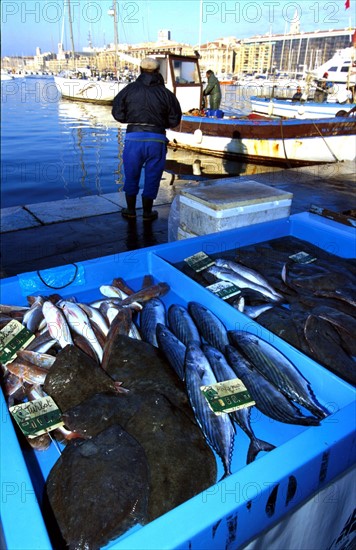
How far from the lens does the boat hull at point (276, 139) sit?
13.5 metres

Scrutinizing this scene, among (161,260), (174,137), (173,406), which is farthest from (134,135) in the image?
(174,137)

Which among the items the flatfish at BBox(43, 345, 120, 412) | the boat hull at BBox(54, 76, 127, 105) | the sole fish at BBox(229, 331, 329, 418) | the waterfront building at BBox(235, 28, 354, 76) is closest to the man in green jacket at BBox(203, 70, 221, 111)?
the sole fish at BBox(229, 331, 329, 418)

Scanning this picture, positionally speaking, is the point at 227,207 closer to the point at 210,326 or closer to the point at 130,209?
the point at 210,326

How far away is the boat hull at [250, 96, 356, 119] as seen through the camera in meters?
18.2

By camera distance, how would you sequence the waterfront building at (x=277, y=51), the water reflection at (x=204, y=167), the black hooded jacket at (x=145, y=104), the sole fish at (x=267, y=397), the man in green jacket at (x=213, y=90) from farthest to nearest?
the waterfront building at (x=277, y=51)
the man in green jacket at (x=213, y=90)
the water reflection at (x=204, y=167)
the black hooded jacket at (x=145, y=104)
the sole fish at (x=267, y=397)

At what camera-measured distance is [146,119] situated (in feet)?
19.9

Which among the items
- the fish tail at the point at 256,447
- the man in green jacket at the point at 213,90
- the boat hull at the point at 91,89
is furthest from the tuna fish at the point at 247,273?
the boat hull at the point at 91,89

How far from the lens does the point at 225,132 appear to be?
15.0m

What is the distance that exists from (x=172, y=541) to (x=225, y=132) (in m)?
15.2

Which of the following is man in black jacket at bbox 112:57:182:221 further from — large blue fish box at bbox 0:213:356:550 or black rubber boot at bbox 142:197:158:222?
large blue fish box at bbox 0:213:356:550

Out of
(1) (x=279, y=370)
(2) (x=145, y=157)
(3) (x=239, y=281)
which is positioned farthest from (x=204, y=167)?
(1) (x=279, y=370)

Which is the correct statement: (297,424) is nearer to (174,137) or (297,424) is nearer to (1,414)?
(1,414)

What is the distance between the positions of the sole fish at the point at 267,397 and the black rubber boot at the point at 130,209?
474cm

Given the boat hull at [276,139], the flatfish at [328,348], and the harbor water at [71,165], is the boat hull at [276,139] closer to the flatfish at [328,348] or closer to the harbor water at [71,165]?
the harbor water at [71,165]
